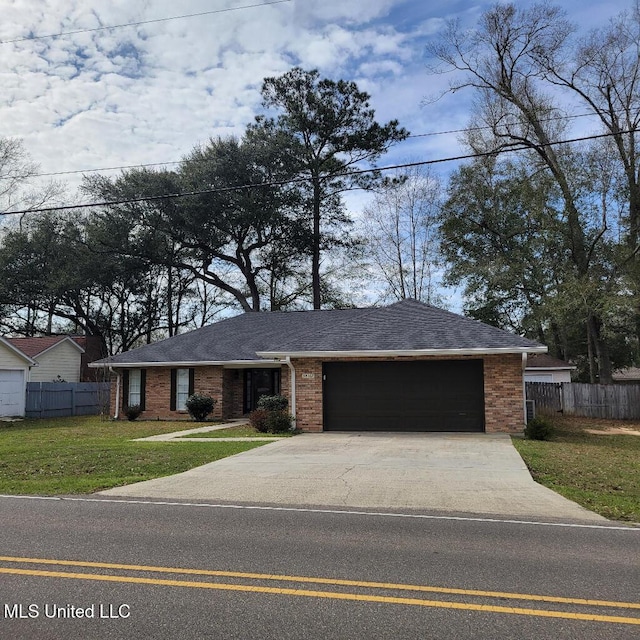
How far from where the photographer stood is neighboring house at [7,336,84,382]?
32.5 m

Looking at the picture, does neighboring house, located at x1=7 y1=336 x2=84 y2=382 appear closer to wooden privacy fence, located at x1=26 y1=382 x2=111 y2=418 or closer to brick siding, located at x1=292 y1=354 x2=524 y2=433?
wooden privacy fence, located at x1=26 y1=382 x2=111 y2=418

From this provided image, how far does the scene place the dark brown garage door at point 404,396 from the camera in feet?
57.4

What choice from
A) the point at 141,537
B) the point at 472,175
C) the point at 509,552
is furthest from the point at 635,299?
the point at 141,537

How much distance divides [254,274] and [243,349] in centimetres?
1611

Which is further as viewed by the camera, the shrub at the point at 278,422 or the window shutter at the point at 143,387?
the window shutter at the point at 143,387

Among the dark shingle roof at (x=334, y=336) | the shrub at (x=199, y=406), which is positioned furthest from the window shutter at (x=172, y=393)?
the shrub at (x=199, y=406)

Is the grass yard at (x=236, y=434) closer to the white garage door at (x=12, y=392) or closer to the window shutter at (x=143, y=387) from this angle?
the window shutter at (x=143, y=387)

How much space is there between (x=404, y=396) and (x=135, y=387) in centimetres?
1202

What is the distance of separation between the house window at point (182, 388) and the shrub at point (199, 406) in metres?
1.28

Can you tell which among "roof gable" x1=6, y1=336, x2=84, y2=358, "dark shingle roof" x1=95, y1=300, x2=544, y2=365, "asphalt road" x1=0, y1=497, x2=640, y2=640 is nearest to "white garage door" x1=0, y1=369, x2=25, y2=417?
"roof gable" x1=6, y1=336, x2=84, y2=358

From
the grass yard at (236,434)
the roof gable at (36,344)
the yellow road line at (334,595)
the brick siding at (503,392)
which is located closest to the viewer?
the yellow road line at (334,595)

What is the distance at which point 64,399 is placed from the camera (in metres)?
28.9

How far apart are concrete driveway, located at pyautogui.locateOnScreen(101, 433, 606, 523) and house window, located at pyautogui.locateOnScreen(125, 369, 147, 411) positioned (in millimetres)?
11282

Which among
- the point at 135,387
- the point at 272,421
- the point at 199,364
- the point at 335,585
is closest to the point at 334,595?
the point at 335,585
